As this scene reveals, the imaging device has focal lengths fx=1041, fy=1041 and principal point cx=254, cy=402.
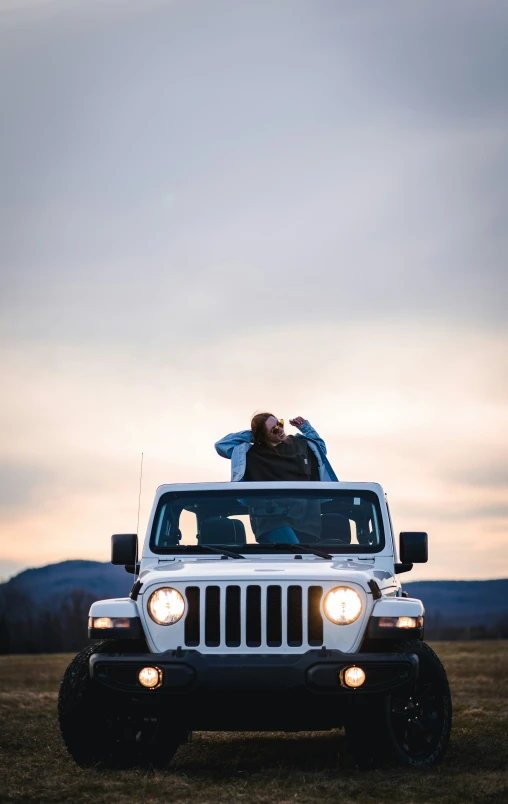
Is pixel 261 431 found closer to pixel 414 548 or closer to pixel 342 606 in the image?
pixel 414 548

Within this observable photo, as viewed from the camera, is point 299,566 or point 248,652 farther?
point 299,566

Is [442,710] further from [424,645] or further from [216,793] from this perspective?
[216,793]

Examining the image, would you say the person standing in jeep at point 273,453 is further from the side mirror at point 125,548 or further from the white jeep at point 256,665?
the white jeep at point 256,665

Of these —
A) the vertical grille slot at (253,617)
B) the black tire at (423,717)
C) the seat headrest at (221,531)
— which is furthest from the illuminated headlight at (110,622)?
the black tire at (423,717)

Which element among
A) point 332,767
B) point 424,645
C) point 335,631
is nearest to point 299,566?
point 335,631

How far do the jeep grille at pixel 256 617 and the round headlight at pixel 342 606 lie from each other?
7 cm

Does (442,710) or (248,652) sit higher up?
(248,652)

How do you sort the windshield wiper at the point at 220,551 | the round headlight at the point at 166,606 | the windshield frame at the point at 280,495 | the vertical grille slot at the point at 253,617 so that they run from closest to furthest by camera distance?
the vertical grille slot at the point at 253,617 → the round headlight at the point at 166,606 → the windshield wiper at the point at 220,551 → the windshield frame at the point at 280,495

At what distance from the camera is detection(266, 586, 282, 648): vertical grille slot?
6910mm

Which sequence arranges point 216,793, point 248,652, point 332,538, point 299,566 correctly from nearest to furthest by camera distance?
point 216,793 < point 248,652 < point 299,566 < point 332,538

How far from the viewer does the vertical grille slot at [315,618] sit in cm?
695

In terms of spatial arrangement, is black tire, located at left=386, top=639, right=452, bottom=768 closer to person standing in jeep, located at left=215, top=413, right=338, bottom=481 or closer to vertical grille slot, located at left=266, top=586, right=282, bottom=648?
vertical grille slot, located at left=266, top=586, right=282, bottom=648

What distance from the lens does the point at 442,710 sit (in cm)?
724

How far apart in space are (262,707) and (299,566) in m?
1.03
